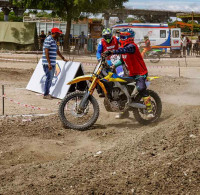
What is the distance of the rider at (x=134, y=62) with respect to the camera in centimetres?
812

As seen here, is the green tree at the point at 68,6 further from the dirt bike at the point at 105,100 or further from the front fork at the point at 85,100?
the front fork at the point at 85,100

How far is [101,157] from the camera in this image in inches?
231

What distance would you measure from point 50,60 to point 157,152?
20.2ft

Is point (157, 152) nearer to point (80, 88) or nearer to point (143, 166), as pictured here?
point (143, 166)

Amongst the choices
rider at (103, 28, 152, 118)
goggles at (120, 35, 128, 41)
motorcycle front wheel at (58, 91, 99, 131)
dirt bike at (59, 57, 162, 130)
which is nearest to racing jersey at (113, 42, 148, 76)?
rider at (103, 28, 152, 118)

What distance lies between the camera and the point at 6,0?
→ 4625 centimetres

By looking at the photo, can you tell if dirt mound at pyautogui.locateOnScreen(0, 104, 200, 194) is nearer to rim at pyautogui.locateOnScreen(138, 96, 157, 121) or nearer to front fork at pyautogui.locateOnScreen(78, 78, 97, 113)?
rim at pyautogui.locateOnScreen(138, 96, 157, 121)

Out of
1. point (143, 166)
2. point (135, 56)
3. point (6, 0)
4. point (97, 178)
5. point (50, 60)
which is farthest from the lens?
point (6, 0)

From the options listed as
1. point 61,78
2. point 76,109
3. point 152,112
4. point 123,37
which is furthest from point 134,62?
point 61,78

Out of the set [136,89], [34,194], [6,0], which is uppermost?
Answer: [6,0]

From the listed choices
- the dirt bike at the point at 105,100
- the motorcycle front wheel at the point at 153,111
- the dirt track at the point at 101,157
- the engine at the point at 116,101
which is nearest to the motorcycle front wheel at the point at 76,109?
the dirt bike at the point at 105,100

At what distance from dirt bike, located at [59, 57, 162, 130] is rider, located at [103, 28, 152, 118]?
115 millimetres

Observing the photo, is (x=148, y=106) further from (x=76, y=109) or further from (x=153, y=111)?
(x=76, y=109)

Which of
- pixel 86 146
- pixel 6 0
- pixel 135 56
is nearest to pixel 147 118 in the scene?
pixel 135 56
